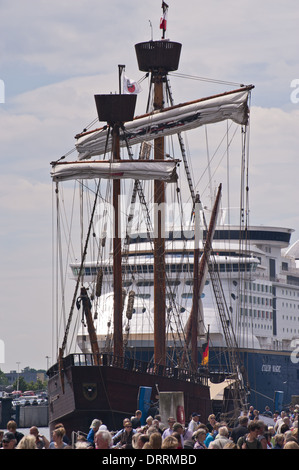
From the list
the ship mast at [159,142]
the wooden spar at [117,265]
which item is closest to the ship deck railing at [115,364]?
the wooden spar at [117,265]

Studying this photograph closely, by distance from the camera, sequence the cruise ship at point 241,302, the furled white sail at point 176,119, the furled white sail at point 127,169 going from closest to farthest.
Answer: the furled white sail at point 127,169 → the furled white sail at point 176,119 → the cruise ship at point 241,302

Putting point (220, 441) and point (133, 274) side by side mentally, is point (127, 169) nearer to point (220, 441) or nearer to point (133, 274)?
point (133, 274)

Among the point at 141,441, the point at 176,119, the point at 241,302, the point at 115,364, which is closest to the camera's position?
the point at 141,441

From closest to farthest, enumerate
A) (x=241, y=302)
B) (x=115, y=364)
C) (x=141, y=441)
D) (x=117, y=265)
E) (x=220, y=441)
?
(x=141, y=441) → (x=220, y=441) → (x=115, y=364) → (x=117, y=265) → (x=241, y=302)

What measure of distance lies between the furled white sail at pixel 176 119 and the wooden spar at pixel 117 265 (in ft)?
2.31

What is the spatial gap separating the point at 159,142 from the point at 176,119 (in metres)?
2.11

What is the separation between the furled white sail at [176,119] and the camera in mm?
43500

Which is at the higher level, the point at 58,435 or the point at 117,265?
the point at 117,265

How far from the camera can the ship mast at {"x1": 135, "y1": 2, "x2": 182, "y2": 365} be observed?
4428 centimetres

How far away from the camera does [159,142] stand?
47469 mm

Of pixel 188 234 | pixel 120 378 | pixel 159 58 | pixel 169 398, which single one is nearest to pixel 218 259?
pixel 188 234

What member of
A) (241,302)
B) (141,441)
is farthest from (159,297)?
(141,441)

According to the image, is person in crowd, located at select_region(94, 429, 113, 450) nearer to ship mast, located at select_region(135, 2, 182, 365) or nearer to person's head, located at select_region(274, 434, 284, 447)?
person's head, located at select_region(274, 434, 284, 447)

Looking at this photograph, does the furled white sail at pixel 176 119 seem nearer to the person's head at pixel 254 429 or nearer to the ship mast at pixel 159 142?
the ship mast at pixel 159 142
